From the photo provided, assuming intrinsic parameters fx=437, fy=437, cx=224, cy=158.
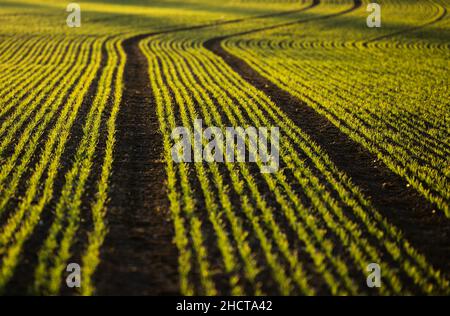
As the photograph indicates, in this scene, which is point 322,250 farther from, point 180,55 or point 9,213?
point 180,55

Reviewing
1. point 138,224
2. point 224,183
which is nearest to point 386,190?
point 224,183

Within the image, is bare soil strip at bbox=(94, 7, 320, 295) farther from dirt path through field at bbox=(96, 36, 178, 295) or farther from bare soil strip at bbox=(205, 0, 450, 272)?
bare soil strip at bbox=(205, 0, 450, 272)

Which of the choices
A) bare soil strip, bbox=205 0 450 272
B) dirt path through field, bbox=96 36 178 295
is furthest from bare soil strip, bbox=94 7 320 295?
bare soil strip, bbox=205 0 450 272

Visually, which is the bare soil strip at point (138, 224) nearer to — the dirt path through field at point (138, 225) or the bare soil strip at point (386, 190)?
the dirt path through field at point (138, 225)

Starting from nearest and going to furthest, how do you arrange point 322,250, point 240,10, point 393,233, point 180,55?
point 322,250 → point 393,233 → point 180,55 → point 240,10

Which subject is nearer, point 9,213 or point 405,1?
point 9,213

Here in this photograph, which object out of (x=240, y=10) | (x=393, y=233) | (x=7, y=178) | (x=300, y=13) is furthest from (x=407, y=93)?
(x=240, y=10)

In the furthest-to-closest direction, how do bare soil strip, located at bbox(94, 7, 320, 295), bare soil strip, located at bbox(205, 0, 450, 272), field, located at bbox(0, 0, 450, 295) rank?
bare soil strip, located at bbox(205, 0, 450, 272), field, located at bbox(0, 0, 450, 295), bare soil strip, located at bbox(94, 7, 320, 295)
